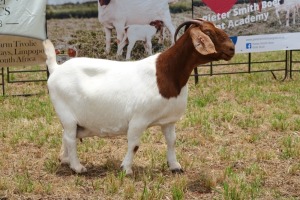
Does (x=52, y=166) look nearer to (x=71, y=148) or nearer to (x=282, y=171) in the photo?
(x=71, y=148)

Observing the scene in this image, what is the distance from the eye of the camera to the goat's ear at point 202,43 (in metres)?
4.84

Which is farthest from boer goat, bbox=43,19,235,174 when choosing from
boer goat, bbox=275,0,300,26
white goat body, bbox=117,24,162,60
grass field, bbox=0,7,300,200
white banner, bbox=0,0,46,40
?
boer goat, bbox=275,0,300,26

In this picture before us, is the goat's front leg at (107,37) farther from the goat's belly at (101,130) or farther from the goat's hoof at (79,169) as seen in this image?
the goat's hoof at (79,169)

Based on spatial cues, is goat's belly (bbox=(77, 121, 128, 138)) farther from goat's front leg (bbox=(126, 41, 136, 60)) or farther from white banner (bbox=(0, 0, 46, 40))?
goat's front leg (bbox=(126, 41, 136, 60))

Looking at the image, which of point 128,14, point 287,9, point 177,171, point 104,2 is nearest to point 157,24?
point 128,14

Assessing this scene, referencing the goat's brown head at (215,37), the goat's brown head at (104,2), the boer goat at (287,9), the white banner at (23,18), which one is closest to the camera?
the goat's brown head at (215,37)

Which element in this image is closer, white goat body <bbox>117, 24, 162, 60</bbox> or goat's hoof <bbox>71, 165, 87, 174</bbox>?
goat's hoof <bbox>71, 165, 87, 174</bbox>

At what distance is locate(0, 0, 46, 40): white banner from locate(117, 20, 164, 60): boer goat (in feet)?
5.32

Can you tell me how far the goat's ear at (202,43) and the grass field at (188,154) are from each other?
46.3 inches

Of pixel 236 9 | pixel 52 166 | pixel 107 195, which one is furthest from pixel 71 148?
pixel 236 9

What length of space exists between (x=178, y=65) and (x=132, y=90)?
19.6 inches

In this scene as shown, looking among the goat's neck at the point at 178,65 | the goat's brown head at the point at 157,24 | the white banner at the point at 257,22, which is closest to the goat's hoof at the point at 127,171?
the goat's neck at the point at 178,65

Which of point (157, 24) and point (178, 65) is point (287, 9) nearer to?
point (157, 24)

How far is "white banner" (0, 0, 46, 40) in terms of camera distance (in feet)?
31.0
